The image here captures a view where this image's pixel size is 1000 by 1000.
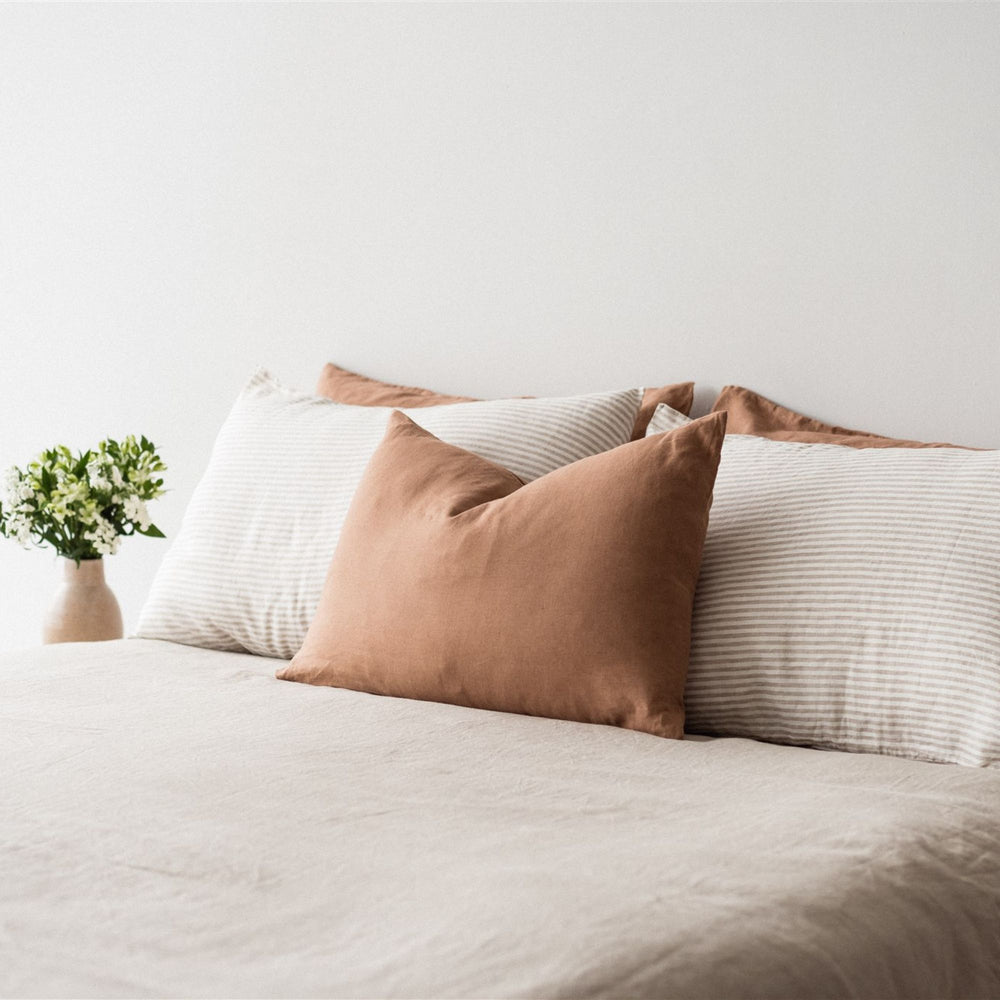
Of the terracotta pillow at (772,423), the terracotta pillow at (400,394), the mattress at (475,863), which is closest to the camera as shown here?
the mattress at (475,863)

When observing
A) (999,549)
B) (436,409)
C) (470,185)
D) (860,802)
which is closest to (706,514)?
(999,549)

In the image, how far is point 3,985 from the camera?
78 cm

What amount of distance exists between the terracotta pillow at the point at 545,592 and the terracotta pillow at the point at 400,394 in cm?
45

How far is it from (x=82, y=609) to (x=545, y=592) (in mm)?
1143

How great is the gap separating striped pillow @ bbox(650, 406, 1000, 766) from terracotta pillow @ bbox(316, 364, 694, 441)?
1.35ft

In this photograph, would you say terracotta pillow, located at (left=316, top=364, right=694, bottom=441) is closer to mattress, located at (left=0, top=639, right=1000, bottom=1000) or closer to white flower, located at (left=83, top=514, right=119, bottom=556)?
white flower, located at (left=83, top=514, right=119, bottom=556)

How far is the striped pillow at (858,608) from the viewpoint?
134 centimetres

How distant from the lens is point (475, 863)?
95 centimetres

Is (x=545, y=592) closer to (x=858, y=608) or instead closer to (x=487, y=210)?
(x=858, y=608)

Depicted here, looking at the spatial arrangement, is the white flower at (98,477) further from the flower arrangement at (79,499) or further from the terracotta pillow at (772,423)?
the terracotta pillow at (772,423)

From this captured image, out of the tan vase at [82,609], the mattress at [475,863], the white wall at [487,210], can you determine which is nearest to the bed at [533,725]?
the mattress at [475,863]

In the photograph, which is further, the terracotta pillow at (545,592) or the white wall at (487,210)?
the white wall at (487,210)

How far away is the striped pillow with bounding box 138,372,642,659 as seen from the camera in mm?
1842

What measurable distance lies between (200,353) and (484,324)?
717 mm
